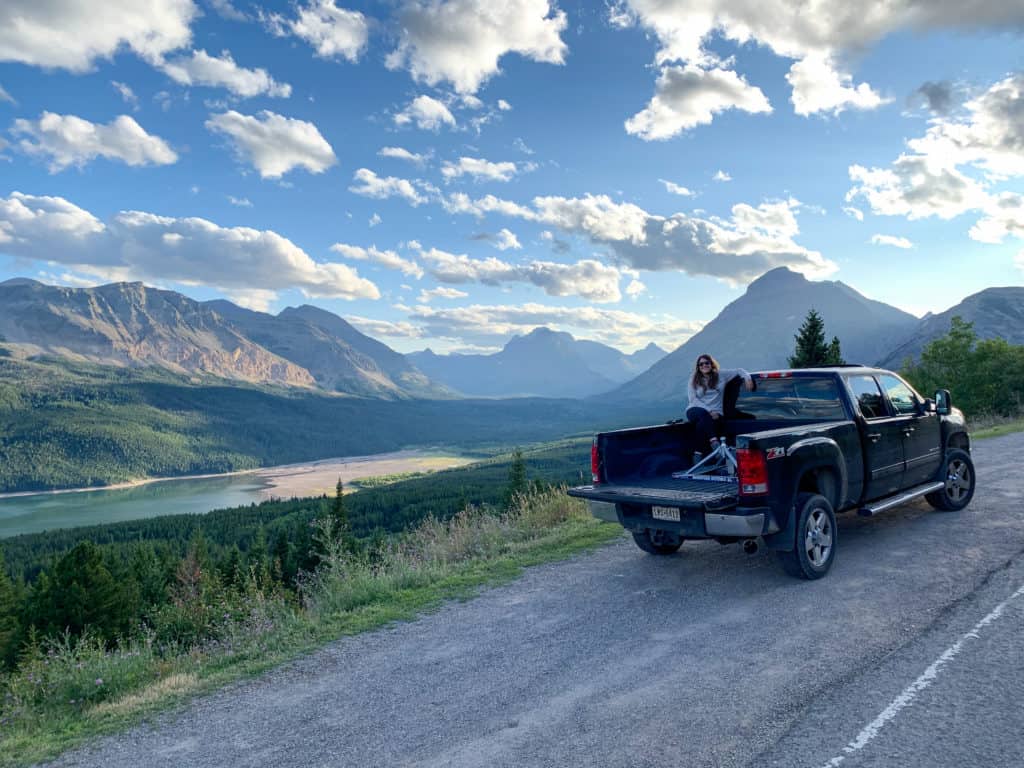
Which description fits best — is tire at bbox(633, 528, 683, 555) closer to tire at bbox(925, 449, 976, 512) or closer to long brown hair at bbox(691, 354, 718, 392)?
long brown hair at bbox(691, 354, 718, 392)

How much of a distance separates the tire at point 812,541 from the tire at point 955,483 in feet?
12.5

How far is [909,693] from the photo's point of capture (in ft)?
13.3

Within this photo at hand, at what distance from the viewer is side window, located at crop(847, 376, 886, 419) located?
316 inches

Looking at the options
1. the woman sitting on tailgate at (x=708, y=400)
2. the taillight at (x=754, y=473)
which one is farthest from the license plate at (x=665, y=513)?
the woman sitting on tailgate at (x=708, y=400)

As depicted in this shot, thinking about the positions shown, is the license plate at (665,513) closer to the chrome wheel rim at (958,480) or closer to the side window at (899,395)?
the side window at (899,395)

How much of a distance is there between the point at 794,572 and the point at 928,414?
4.31 metres

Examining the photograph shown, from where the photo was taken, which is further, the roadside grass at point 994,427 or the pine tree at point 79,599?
the pine tree at point 79,599

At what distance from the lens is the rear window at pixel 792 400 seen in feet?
25.9

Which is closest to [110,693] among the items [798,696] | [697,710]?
[697,710]

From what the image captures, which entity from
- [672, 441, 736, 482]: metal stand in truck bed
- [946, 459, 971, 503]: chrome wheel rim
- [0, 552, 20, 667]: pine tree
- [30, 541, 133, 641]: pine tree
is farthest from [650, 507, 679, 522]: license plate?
[30, 541, 133, 641]: pine tree

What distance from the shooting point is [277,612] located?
686 centimetres

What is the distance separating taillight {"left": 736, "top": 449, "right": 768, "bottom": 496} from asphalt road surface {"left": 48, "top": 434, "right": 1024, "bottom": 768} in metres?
1.12

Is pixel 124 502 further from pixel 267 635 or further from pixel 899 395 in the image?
pixel 899 395

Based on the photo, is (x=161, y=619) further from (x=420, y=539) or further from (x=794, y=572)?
(x=794, y=572)
